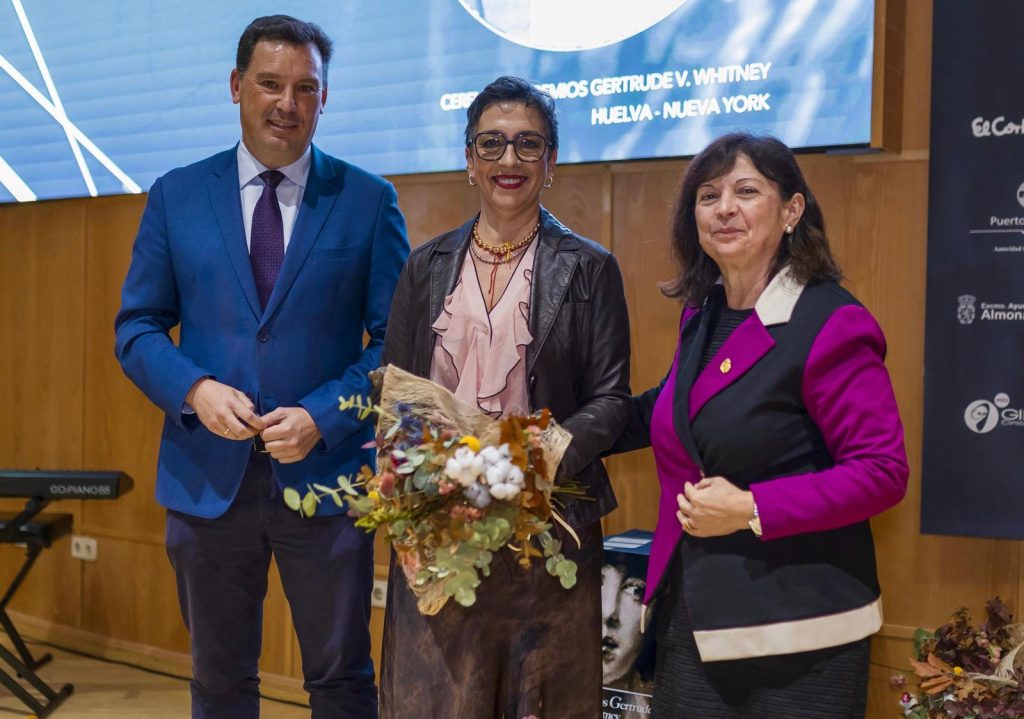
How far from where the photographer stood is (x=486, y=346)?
2.07 metres

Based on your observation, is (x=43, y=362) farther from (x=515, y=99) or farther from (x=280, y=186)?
(x=515, y=99)

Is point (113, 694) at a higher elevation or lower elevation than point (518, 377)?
lower

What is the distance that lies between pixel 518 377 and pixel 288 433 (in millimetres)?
579

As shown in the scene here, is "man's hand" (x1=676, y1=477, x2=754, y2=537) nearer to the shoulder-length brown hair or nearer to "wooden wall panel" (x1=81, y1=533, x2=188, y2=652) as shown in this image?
the shoulder-length brown hair

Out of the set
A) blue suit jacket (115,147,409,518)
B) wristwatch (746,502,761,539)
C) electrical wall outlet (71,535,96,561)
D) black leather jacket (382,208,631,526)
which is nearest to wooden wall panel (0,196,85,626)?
electrical wall outlet (71,535,96,561)

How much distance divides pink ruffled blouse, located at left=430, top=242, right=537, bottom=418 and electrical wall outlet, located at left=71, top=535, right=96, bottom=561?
3330mm

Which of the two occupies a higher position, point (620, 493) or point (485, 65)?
point (485, 65)

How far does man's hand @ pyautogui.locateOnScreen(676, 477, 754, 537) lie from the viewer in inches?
71.5

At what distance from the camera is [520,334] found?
2055 millimetres

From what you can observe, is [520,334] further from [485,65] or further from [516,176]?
[485,65]

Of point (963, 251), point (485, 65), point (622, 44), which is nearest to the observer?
point (963, 251)

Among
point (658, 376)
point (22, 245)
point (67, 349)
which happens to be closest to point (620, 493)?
point (658, 376)

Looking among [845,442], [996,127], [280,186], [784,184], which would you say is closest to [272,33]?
[280,186]

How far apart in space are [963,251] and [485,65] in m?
1.66
